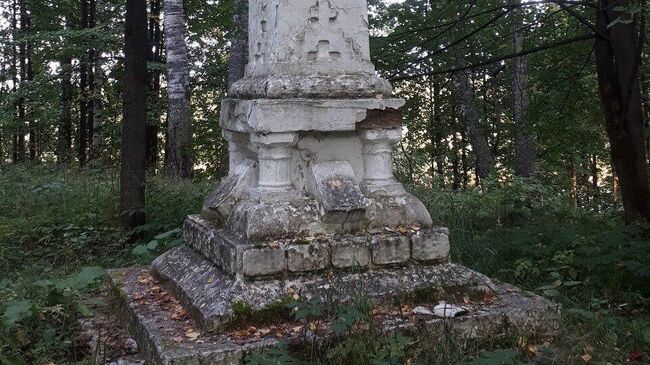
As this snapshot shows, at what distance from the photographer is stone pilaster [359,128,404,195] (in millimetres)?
3861

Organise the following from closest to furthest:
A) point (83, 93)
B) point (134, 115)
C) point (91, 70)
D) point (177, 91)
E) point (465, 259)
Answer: point (465, 259) → point (134, 115) → point (177, 91) → point (83, 93) → point (91, 70)

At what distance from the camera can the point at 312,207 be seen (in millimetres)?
3656

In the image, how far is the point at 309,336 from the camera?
9.93 feet

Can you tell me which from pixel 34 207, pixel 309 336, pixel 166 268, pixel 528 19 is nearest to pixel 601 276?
pixel 309 336

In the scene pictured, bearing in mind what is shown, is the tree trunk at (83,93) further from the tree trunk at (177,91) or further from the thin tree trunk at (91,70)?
the tree trunk at (177,91)

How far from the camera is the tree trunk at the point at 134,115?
22.2 ft

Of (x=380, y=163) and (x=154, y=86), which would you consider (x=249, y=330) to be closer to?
(x=380, y=163)

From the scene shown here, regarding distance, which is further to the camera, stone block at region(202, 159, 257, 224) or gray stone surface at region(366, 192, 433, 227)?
stone block at region(202, 159, 257, 224)

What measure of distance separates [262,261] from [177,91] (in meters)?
8.37

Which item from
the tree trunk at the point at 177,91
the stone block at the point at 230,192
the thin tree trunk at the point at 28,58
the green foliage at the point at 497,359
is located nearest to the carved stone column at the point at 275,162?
the stone block at the point at 230,192

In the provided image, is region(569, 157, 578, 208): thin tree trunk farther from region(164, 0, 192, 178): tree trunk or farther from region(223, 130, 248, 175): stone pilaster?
region(223, 130, 248, 175): stone pilaster

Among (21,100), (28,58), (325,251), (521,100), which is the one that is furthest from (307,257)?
(28,58)

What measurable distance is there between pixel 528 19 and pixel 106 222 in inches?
353

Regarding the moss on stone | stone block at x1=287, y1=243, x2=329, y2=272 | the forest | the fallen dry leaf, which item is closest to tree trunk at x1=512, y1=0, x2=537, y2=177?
the forest
